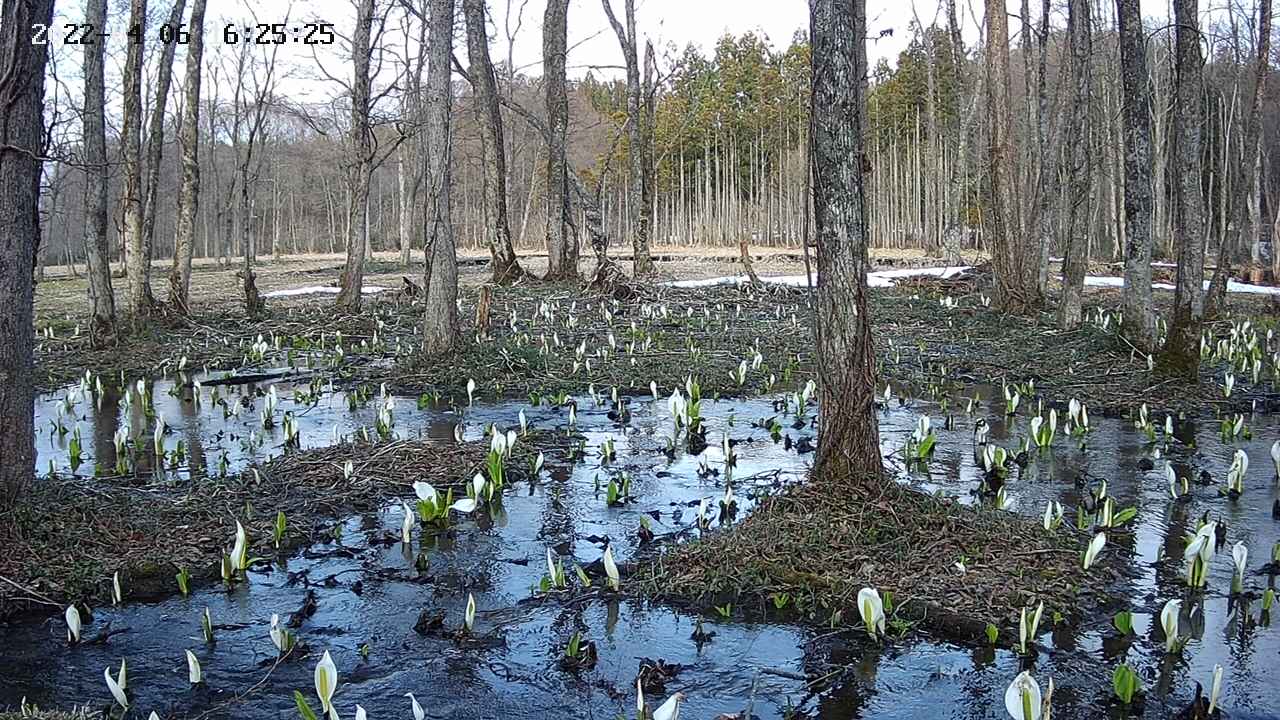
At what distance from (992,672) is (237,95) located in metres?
22.6

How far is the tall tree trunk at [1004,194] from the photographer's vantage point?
14891 millimetres

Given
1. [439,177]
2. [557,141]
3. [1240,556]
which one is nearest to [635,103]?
[557,141]

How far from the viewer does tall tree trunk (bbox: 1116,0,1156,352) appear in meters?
10.2

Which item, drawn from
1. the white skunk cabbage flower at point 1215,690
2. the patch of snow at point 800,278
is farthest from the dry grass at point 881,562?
the patch of snow at point 800,278

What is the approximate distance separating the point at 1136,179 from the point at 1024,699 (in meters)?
9.07

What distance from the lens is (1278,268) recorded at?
2166 cm

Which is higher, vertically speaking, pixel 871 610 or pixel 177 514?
pixel 177 514

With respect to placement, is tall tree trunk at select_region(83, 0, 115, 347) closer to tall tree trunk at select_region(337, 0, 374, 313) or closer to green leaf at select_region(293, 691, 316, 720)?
tall tree trunk at select_region(337, 0, 374, 313)

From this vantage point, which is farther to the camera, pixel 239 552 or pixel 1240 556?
pixel 239 552

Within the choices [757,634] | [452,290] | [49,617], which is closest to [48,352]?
[452,290]

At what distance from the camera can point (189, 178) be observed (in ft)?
50.0

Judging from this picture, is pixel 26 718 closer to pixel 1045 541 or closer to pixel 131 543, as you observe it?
pixel 131 543

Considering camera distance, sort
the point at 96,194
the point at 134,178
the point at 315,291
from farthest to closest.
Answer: the point at 315,291, the point at 134,178, the point at 96,194

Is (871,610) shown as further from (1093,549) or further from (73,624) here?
(73,624)
